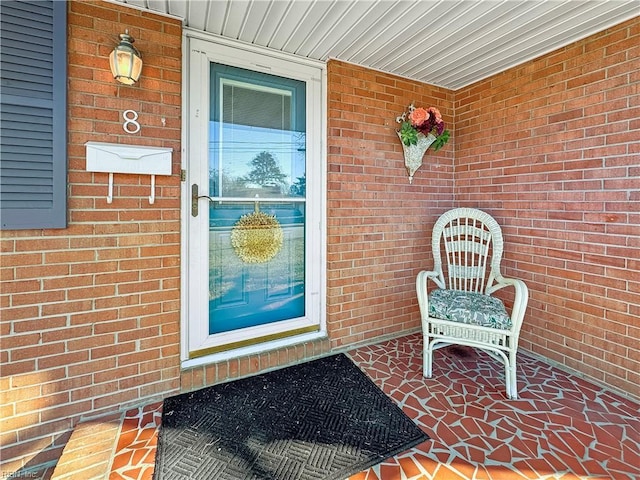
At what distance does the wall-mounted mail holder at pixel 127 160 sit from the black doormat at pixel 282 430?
4.71 ft

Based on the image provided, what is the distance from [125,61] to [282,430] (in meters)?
2.36

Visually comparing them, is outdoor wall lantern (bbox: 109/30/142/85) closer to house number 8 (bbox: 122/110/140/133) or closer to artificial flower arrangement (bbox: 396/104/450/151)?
house number 8 (bbox: 122/110/140/133)

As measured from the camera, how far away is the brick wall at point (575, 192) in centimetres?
214

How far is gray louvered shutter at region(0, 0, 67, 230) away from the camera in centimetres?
166

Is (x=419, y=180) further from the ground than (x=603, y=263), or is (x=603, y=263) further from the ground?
(x=419, y=180)

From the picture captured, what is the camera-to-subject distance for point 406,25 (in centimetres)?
218

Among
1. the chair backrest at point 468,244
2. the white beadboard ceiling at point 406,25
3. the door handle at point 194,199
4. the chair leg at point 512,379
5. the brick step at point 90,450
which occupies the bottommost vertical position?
the brick step at point 90,450

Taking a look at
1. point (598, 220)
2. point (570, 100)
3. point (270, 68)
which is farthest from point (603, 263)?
point (270, 68)

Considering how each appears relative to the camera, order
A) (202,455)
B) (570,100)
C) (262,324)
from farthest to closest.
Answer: (262,324) < (570,100) < (202,455)

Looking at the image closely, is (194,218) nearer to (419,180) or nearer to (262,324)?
(262,324)

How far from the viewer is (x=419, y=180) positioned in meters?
3.18

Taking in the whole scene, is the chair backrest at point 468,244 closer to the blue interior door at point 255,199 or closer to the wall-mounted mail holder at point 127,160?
the blue interior door at point 255,199

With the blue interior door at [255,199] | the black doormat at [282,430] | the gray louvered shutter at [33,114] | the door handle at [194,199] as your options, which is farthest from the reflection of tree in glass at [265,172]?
the black doormat at [282,430]

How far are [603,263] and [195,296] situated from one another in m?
3.04
